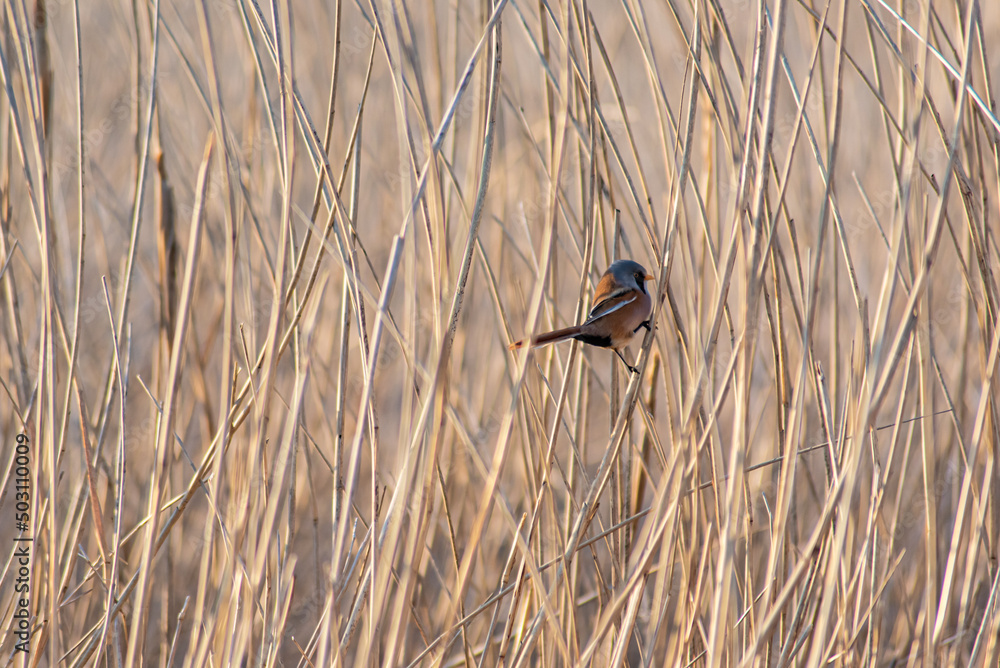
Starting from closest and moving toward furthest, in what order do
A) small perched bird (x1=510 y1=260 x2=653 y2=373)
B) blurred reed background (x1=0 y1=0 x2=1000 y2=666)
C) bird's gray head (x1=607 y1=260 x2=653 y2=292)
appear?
blurred reed background (x1=0 y1=0 x2=1000 y2=666), small perched bird (x1=510 y1=260 x2=653 y2=373), bird's gray head (x1=607 y1=260 x2=653 y2=292)

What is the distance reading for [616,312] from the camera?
1424 mm

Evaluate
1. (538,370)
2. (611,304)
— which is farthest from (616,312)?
(538,370)

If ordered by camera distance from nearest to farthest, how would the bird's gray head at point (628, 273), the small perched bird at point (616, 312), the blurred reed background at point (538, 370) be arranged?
the blurred reed background at point (538, 370) < the small perched bird at point (616, 312) < the bird's gray head at point (628, 273)

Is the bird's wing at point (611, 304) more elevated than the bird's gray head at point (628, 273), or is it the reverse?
the bird's gray head at point (628, 273)

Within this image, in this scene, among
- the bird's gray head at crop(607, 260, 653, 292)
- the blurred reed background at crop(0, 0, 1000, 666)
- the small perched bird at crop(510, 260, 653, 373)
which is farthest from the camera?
the bird's gray head at crop(607, 260, 653, 292)

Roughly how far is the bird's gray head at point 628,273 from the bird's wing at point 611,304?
0.03 metres

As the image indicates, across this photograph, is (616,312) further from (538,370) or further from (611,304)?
(538,370)

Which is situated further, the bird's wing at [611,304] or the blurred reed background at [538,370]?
the bird's wing at [611,304]

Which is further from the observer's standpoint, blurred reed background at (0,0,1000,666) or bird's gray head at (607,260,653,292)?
bird's gray head at (607,260,653,292)

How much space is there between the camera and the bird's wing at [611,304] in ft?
4.65

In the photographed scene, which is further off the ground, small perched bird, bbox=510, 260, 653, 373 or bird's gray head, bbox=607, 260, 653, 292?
bird's gray head, bbox=607, 260, 653, 292

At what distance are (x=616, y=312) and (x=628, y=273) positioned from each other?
123 mm

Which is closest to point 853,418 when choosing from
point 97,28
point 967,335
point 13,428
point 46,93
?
point 967,335

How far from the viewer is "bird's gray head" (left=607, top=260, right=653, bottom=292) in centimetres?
150
